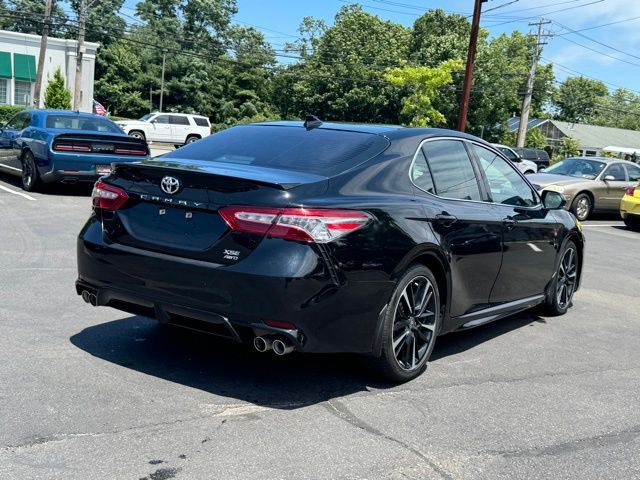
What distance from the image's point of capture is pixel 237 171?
4117mm

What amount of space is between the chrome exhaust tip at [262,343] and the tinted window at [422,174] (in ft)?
5.13

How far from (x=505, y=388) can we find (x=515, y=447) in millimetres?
982

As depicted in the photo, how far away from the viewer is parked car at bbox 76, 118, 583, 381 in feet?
12.4

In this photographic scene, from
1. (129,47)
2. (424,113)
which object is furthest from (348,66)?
(129,47)

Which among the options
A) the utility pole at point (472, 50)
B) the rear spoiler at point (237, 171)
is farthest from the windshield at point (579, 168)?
the rear spoiler at point (237, 171)

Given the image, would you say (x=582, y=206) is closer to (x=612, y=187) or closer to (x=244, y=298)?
(x=612, y=187)

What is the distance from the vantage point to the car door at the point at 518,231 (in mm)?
5496

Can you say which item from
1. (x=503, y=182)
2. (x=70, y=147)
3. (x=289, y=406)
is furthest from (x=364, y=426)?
(x=70, y=147)

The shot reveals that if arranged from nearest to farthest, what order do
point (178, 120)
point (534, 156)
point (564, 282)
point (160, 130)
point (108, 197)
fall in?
point (108, 197)
point (564, 282)
point (160, 130)
point (178, 120)
point (534, 156)

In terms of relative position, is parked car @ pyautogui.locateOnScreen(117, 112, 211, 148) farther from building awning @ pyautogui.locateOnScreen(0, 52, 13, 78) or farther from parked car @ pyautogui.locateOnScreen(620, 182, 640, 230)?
parked car @ pyautogui.locateOnScreen(620, 182, 640, 230)

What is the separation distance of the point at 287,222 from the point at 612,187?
15097 millimetres

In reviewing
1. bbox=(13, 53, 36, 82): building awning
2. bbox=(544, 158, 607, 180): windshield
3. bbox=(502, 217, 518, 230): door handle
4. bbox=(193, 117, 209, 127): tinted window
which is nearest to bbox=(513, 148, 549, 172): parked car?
bbox=(193, 117, 209, 127): tinted window

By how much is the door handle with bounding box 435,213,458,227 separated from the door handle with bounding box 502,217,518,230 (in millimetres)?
799

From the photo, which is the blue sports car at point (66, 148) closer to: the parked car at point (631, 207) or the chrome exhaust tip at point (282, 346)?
the chrome exhaust tip at point (282, 346)
